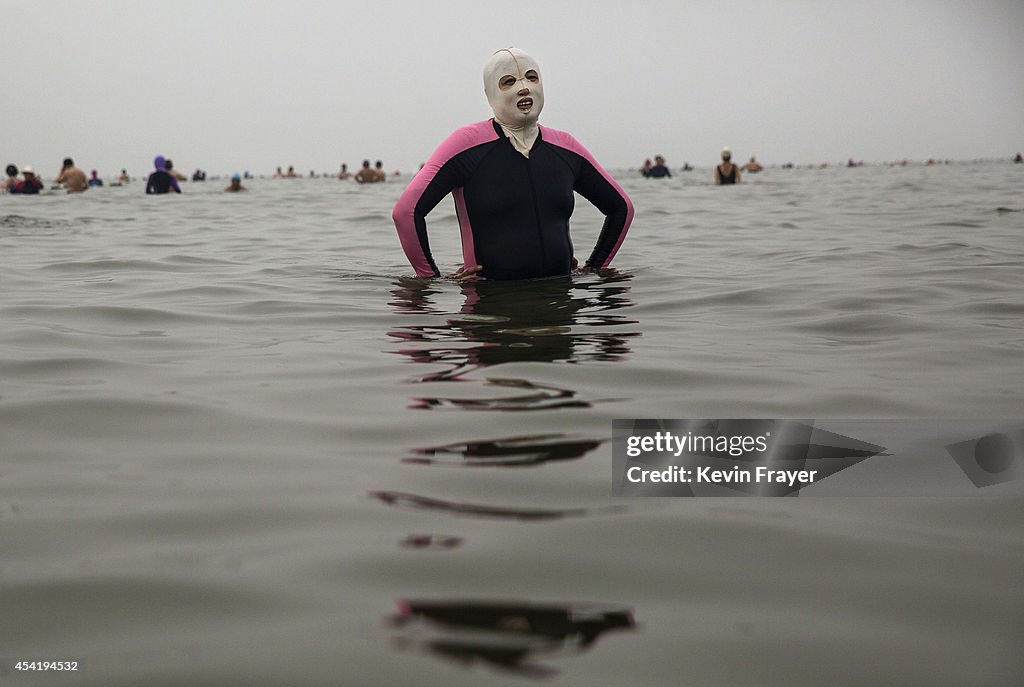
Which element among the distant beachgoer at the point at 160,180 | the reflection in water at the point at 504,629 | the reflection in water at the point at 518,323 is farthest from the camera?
the distant beachgoer at the point at 160,180

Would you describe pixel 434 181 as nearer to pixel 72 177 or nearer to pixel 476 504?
pixel 476 504

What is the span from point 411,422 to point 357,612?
47.5 inches

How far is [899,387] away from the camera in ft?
10.3

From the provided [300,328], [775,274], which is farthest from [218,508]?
[775,274]

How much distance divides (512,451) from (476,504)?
0.39 metres

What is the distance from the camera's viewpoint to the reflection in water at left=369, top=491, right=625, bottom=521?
196 centimetres

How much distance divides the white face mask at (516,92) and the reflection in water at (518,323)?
85cm

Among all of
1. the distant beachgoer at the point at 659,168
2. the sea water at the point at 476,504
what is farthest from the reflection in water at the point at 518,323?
the distant beachgoer at the point at 659,168

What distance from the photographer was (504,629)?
147 cm

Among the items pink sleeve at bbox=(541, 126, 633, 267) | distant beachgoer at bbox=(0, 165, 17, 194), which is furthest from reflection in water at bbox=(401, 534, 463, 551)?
distant beachgoer at bbox=(0, 165, 17, 194)

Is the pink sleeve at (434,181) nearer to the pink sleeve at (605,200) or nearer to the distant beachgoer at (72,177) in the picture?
the pink sleeve at (605,200)

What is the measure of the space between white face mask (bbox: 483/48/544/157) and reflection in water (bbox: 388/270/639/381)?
0.85 metres

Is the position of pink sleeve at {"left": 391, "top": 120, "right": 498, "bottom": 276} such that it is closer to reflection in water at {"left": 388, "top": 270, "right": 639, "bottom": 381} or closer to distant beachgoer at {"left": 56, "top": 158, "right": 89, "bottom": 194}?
reflection in water at {"left": 388, "top": 270, "right": 639, "bottom": 381}

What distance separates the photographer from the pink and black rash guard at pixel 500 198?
533 centimetres
